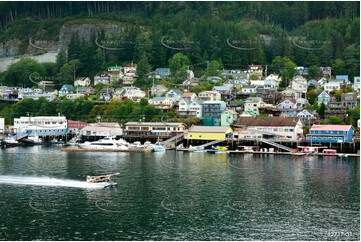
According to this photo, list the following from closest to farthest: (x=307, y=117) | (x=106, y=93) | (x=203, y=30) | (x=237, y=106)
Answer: (x=307, y=117), (x=237, y=106), (x=106, y=93), (x=203, y=30)

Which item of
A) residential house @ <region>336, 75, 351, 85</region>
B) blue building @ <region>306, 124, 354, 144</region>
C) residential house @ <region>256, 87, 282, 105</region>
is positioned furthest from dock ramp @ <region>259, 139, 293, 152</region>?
residential house @ <region>336, 75, 351, 85</region>

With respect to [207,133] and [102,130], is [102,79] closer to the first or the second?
[102,130]

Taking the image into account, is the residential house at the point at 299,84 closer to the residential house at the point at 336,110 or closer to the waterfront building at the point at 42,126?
the residential house at the point at 336,110

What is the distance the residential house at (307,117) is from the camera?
143 ft

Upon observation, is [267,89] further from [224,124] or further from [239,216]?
[239,216]

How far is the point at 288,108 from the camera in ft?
150

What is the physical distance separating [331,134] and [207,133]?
7198 mm

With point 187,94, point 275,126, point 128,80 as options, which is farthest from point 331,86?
point 128,80

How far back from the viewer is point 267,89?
164 feet

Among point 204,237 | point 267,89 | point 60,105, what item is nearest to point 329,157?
point 267,89

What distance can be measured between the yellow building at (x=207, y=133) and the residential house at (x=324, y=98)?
7803 mm

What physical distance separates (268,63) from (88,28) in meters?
19.5

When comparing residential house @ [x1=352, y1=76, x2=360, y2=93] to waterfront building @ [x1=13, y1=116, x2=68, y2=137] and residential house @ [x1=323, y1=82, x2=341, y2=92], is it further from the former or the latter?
waterfront building @ [x1=13, y1=116, x2=68, y2=137]

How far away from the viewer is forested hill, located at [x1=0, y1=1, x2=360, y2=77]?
57500mm
